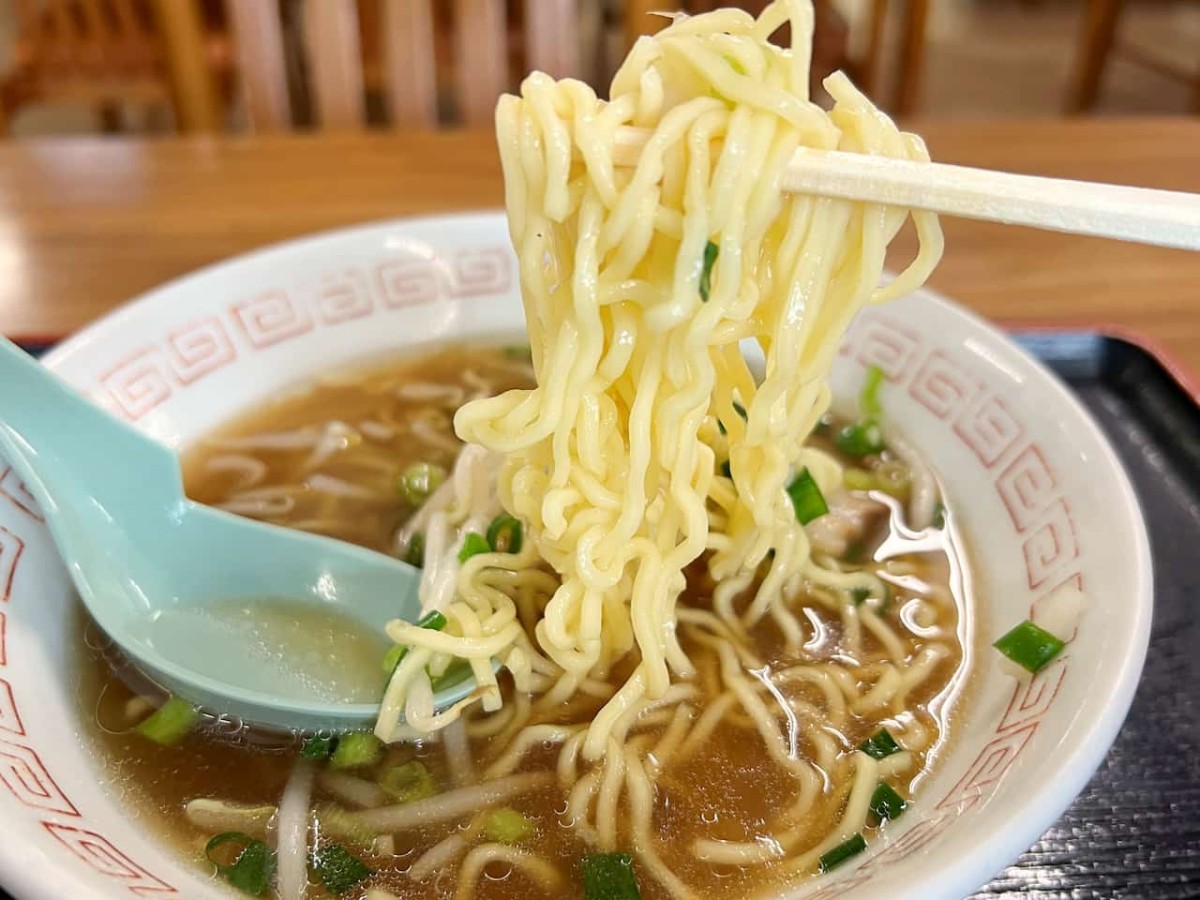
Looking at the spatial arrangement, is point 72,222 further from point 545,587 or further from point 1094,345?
point 1094,345

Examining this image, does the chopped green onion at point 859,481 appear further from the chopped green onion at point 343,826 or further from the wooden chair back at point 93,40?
the wooden chair back at point 93,40

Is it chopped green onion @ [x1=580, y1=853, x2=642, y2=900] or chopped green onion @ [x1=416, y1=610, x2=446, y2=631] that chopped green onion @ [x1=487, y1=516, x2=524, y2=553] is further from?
chopped green onion @ [x1=580, y1=853, x2=642, y2=900]

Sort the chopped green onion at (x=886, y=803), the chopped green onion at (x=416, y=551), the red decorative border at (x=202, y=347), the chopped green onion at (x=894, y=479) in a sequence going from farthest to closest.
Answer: the chopped green onion at (x=894, y=479), the chopped green onion at (x=416, y=551), the chopped green onion at (x=886, y=803), the red decorative border at (x=202, y=347)

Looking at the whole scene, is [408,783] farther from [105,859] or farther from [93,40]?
[93,40]

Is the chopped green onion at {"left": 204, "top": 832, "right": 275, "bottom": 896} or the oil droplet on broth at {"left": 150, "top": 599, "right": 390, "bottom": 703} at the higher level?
the oil droplet on broth at {"left": 150, "top": 599, "right": 390, "bottom": 703}

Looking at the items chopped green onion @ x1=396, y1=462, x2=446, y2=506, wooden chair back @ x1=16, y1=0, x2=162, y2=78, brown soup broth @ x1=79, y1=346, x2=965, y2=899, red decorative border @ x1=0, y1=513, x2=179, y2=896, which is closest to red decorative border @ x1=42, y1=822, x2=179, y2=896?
red decorative border @ x1=0, y1=513, x2=179, y2=896

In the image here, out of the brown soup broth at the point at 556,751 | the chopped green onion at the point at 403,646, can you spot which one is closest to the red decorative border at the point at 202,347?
the brown soup broth at the point at 556,751
